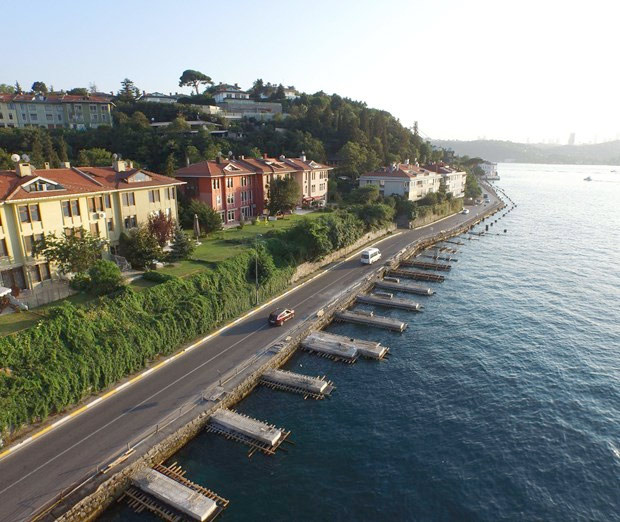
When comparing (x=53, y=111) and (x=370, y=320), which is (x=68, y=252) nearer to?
(x=370, y=320)

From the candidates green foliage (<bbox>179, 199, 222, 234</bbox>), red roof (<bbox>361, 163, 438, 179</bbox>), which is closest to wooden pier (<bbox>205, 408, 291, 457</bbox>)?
green foliage (<bbox>179, 199, 222, 234</bbox>)

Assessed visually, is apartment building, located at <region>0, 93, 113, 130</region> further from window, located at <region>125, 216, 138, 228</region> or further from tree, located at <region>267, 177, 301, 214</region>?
window, located at <region>125, 216, 138, 228</region>

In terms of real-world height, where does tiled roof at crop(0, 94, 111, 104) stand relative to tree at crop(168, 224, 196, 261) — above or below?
above

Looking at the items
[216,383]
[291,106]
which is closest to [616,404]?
[216,383]

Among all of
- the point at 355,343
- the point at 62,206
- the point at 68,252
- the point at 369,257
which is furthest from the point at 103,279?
the point at 369,257

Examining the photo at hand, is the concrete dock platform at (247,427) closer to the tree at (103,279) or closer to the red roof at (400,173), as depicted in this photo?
the tree at (103,279)

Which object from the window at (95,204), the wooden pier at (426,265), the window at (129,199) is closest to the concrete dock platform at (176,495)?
the window at (95,204)
